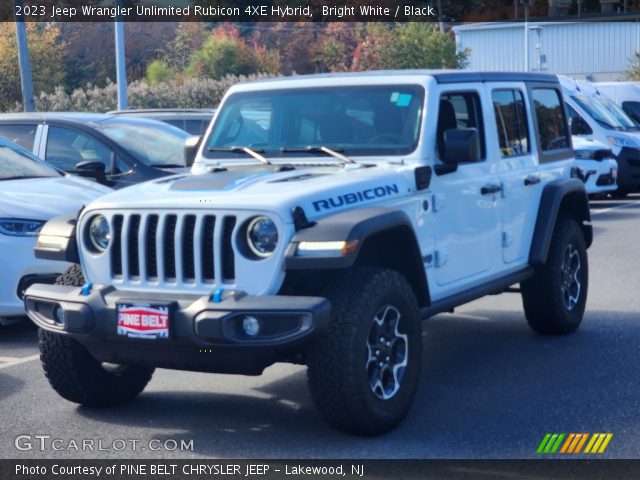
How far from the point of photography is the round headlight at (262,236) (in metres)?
5.83

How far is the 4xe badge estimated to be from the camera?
574cm

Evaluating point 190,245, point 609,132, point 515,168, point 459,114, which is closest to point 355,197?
point 190,245

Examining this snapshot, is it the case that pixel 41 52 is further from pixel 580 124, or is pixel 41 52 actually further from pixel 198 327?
pixel 198 327

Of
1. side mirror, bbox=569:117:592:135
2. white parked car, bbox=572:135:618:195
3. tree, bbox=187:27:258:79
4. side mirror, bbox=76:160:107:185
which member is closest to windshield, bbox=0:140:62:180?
side mirror, bbox=76:160:107:185

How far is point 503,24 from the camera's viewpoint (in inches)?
1741

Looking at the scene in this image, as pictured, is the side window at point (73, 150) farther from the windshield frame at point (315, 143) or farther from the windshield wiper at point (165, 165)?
the windshield frame at point (315, 143)

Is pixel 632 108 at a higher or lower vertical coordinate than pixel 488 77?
lower

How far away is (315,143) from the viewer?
7285 millimetres

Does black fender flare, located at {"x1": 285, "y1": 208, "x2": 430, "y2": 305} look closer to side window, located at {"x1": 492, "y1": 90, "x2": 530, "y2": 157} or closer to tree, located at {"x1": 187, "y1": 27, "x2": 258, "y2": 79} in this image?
side window, located at {"x1": 492, "y1": 90, "x2": 530, "y2": 157}

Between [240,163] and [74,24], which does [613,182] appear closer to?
[240,163]

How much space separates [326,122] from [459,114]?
2.95 feet

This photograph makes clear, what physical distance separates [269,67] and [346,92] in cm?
5170

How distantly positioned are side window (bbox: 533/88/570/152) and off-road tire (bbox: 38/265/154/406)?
12.1 feet

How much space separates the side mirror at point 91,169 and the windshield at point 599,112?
11.5 meters
